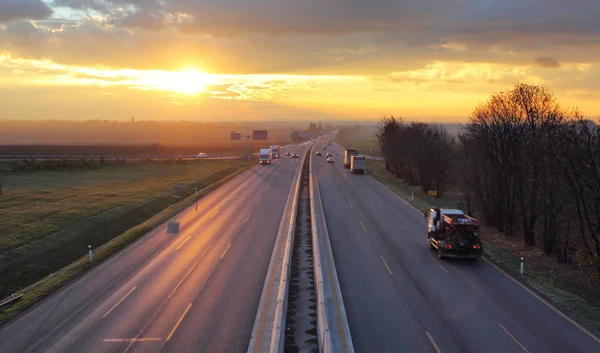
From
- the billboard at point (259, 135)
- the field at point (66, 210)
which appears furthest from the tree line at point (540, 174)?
the billboard at point (259, 135)

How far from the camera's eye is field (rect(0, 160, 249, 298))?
2561 centimetres

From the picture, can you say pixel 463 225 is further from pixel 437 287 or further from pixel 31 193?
pixel 31 193

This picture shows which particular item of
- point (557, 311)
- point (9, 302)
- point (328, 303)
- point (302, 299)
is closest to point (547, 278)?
point (557, 311)

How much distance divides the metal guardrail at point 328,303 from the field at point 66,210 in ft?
52.3

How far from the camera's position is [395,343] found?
14.8 meters

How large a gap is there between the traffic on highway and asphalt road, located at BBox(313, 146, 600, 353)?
6 centimetres

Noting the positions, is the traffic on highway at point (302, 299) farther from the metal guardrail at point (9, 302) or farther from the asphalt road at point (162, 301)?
the metal guardrail at point (9, 302)

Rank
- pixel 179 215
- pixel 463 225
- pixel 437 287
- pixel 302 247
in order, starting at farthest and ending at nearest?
pixel 179 215
pixel 302 247
pixel 463 225
pixel 437 287

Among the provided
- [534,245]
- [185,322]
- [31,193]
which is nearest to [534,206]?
[534,245]

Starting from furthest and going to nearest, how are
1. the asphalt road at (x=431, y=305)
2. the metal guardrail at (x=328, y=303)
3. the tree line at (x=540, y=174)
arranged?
1. the tree line at (x=540, y=174)
2. the asphalt road at (x=431, y=305)
3. the metal guardrail at (x=328, y=303)

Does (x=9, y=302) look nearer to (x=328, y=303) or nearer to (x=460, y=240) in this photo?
(x=328, y=303)

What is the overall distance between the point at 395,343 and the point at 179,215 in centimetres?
2774

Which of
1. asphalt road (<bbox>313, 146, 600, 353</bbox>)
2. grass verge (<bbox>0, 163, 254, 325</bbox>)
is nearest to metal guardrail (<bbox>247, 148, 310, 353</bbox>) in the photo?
asphalt road (<bbox>313, 146, 600, 353</bbox>)

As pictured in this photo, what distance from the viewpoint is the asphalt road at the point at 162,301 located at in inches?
592
